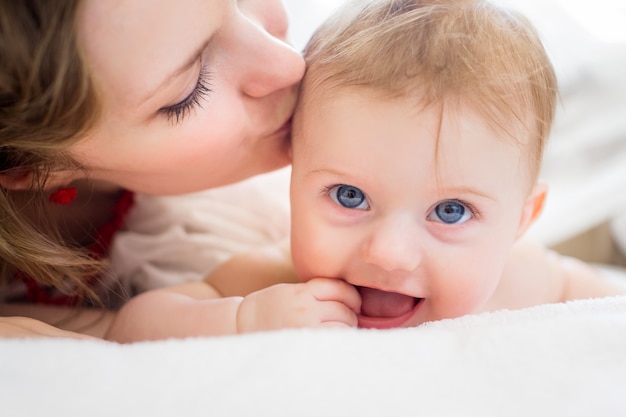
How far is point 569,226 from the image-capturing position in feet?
4.79

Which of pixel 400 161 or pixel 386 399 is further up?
pixel 400 161

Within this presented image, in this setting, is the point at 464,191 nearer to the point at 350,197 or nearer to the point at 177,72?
the point at 350,197

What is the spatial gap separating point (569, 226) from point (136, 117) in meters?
0.97

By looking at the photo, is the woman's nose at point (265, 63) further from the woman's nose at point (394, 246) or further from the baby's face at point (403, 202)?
the woman's nose at point (394, 246)

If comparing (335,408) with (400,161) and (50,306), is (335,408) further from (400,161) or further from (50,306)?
(50,306)

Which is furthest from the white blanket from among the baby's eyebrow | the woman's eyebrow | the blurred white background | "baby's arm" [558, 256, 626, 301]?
the blurred white background

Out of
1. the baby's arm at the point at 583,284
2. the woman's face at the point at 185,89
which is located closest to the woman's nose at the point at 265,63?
the woman's face at the point at 185,89

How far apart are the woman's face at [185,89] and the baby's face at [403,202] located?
7 cm

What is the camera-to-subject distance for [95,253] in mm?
1177

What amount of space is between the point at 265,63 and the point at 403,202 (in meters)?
0.26

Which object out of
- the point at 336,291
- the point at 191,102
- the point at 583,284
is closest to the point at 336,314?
the point at 336,291

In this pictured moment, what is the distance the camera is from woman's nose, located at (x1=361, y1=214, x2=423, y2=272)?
2.77ft

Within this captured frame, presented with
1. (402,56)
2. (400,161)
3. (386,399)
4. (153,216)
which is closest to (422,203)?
(400,161)

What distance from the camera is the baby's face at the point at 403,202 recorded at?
85cm
